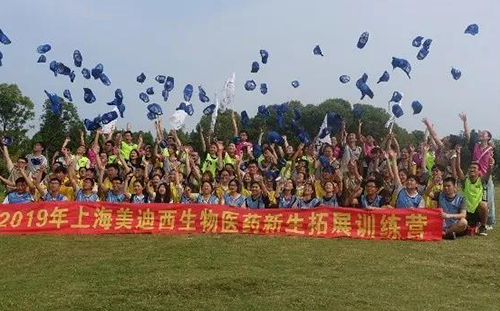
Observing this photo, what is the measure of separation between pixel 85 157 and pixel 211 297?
26.0ft

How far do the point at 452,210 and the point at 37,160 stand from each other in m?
8.48

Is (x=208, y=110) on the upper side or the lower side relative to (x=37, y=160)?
upper

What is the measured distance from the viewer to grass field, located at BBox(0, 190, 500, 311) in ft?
22.8

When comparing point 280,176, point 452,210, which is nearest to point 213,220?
point 280,176

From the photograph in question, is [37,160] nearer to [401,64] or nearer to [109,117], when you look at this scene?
[109,117]

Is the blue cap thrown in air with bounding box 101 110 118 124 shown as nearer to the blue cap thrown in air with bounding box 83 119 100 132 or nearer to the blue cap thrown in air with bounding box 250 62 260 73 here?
the blue cap thrown in air with bounding box 83 119 100 132

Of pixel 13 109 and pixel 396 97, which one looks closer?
pixel 396 97

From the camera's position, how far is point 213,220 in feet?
35.3

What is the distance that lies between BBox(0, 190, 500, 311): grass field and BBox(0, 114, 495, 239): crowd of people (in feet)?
3.32

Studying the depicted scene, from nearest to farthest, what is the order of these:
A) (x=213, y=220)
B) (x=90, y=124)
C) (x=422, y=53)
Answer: (x=213, y=220) < (x=422, y=53) < (x=90, y=124)

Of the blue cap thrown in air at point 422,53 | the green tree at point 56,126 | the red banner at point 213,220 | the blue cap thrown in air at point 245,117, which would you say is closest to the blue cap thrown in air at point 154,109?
the blue cap thrown in air at point 245,117

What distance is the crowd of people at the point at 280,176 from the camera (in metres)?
10.9

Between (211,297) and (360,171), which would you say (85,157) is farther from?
(211,297)

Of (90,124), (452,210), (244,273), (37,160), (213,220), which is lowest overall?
(244,273)
